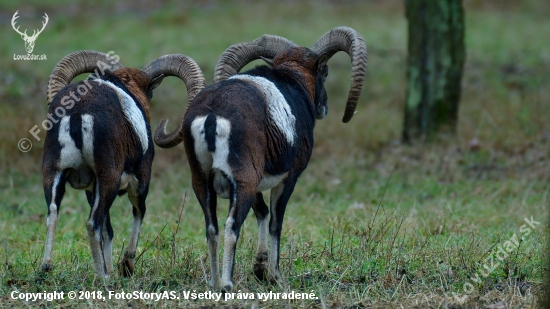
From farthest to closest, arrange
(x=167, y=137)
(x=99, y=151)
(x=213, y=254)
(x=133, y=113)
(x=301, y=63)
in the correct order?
(x=301, y=63) < (x=167, y=137) < (x=133, y=113) < (x=99, y=151) < (x=213, y=254)

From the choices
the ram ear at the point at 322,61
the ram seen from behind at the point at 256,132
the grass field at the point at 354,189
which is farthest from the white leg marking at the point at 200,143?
the ram ear at the point at 322,61

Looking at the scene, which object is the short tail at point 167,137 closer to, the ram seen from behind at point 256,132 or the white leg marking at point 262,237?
the ram seen from behind at point 256,132

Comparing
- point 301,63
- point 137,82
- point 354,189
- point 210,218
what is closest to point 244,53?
point 301,63

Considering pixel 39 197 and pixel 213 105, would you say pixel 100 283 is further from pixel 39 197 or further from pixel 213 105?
pixel 39 197

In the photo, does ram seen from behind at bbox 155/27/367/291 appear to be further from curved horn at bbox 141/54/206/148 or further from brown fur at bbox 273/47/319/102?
curved horn at bbox 141/54/206/148

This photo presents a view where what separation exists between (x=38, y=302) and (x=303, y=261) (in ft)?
8.53

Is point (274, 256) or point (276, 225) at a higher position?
point (276, 225)

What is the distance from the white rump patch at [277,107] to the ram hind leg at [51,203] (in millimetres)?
1810

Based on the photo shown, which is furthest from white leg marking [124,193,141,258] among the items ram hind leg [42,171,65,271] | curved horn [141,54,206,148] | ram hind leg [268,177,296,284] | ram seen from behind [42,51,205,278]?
ram hind leg [268,177,296,284]

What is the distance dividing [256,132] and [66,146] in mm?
1605

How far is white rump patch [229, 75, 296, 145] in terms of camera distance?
649cm

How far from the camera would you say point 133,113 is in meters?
6.95

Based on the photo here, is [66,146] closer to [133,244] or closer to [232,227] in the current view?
[133,244]

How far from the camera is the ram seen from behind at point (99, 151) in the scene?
6.29 meters
